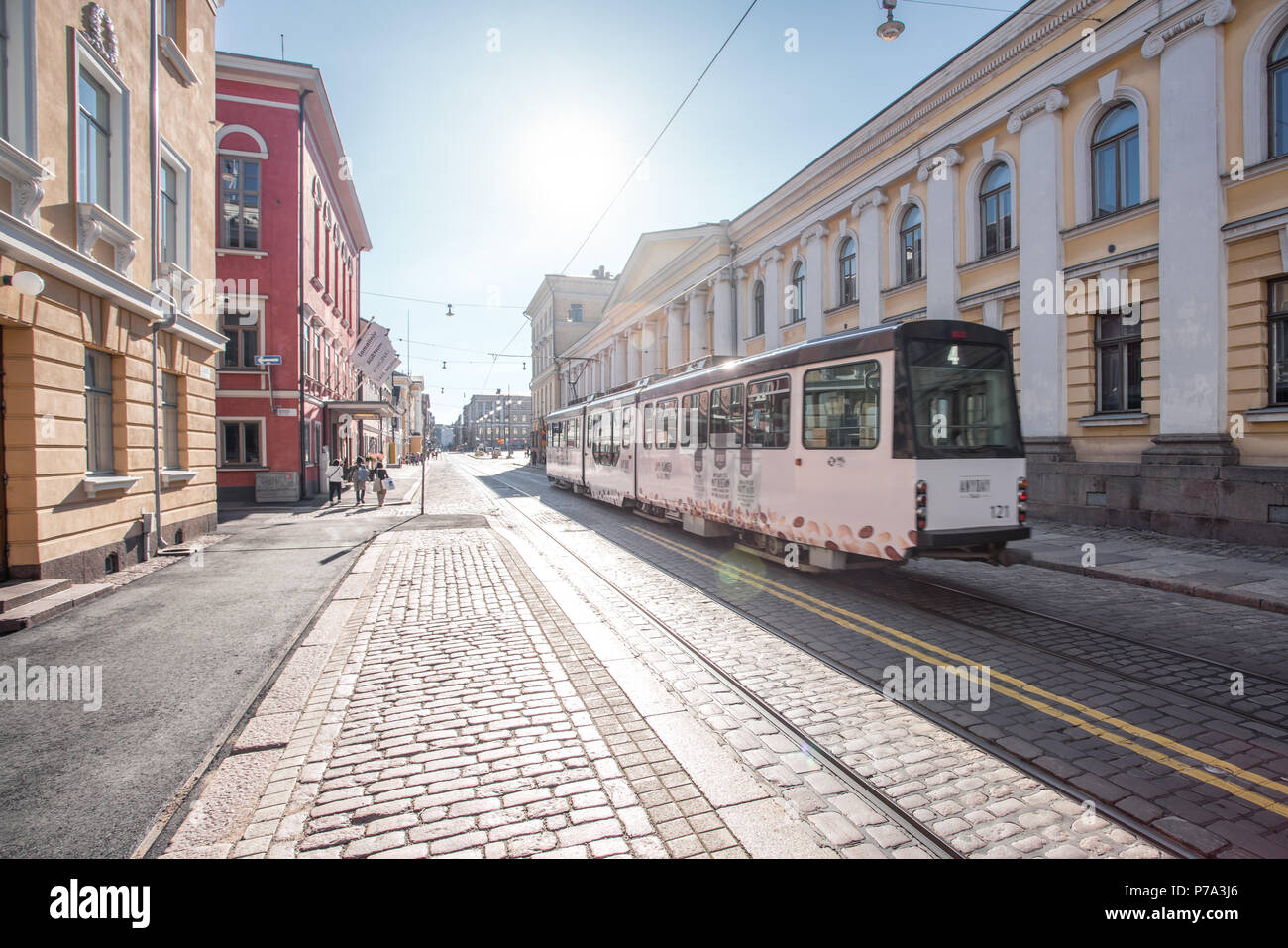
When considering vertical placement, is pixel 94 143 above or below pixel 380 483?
above

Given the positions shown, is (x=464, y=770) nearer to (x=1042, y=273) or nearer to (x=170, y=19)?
(x=170, y=19)

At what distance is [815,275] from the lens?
24.0 metres

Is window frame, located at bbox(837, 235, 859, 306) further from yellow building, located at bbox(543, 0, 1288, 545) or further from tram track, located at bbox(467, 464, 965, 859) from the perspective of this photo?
tram track, located at bbox(467, 464, 965, 859)

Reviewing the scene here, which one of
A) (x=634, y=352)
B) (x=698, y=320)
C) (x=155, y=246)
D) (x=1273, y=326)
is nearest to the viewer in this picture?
(x=155, y=246)

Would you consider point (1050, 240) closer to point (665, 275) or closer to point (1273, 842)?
point (1273, 842)

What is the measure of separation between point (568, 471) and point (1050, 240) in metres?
16.6

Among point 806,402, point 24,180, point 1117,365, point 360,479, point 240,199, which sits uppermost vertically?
point 240,199

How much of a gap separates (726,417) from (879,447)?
389 centimetres

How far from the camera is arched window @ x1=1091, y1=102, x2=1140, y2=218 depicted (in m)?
13.9

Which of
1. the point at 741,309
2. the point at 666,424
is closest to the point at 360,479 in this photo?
the point at 666,424

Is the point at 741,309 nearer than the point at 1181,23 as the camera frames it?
No
